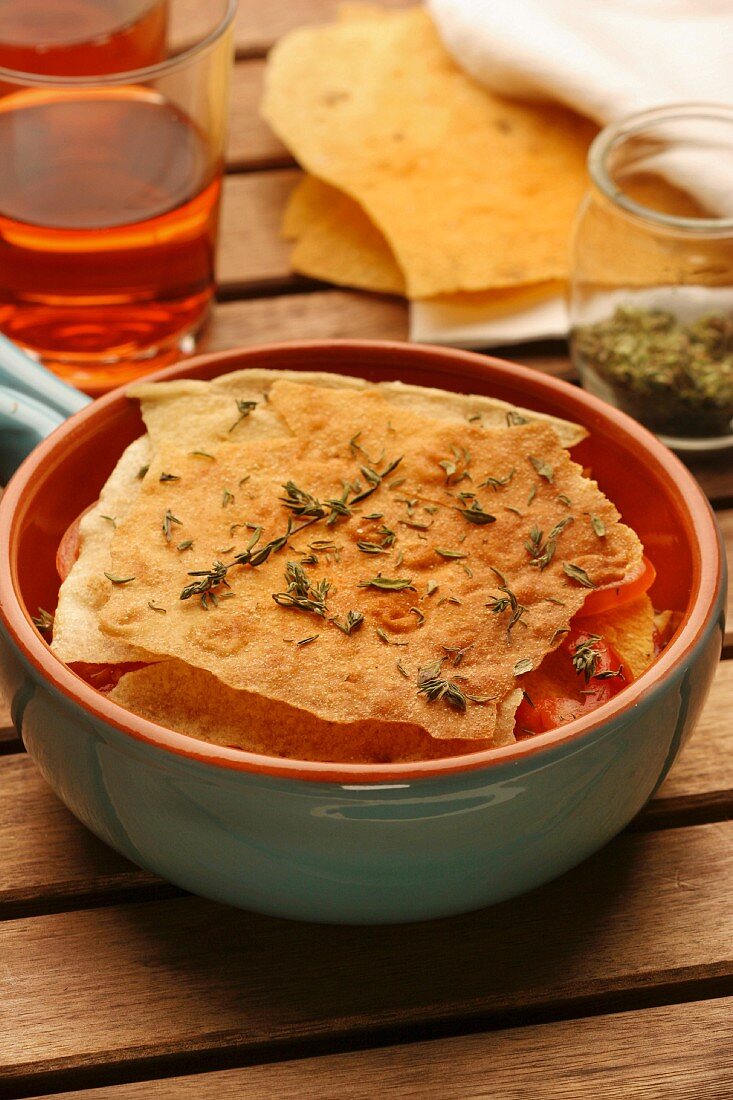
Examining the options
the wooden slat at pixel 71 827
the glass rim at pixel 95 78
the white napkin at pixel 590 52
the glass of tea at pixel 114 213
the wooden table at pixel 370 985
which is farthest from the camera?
the white napkin at pixel 590 52

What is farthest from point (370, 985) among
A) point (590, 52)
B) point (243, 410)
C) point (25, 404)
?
point (590, 52)

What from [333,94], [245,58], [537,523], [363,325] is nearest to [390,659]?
[537,523]

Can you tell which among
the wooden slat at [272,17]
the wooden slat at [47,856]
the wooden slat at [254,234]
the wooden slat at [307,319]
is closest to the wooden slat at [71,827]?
the wooden slat at [47,856]

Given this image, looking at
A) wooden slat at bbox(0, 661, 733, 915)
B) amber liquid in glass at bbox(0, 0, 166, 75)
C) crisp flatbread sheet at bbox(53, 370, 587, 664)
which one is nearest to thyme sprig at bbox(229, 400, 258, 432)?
crisp flatbread sheet at bbox(53, 370, 587, 664)

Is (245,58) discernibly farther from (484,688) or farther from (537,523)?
(484,688)

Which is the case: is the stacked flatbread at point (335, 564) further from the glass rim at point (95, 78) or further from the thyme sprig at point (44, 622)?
the glass rim at point (95, 78)
